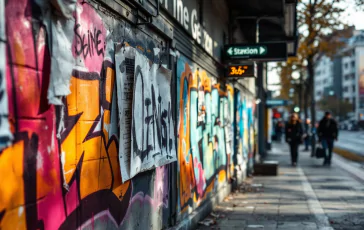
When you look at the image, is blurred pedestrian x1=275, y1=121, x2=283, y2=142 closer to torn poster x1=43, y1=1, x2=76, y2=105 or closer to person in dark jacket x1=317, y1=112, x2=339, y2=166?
person in dark jacket x1=317, y1=112, x2=339, y2=166

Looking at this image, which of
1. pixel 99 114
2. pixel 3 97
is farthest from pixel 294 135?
pixel 3 97

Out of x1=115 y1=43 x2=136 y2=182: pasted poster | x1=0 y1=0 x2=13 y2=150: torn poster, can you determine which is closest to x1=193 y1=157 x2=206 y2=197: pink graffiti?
x1=115 y1=43 x2=136 y2=182: pasted poster

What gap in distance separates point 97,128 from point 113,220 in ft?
2.99

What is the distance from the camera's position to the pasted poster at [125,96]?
4.95 m

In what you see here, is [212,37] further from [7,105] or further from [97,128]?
[7,105]

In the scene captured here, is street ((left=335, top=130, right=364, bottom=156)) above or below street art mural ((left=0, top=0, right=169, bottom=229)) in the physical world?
below

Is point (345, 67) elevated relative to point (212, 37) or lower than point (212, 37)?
elevated

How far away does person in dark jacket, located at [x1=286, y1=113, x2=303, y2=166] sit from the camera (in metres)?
20.5

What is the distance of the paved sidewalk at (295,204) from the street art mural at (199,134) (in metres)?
0.61

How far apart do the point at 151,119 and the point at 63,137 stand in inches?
92.9

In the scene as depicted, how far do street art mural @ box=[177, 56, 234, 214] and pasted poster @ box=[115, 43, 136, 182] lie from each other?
2331mm

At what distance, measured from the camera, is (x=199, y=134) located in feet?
30.6

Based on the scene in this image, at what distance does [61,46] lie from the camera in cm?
365

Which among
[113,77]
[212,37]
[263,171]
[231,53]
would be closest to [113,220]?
[113,77]
